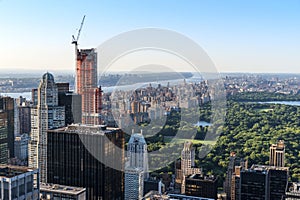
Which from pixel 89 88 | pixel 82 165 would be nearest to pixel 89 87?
pixel 89 88

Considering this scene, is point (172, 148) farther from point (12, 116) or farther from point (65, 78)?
point (12, 116)

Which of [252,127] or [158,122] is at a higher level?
[158,122]

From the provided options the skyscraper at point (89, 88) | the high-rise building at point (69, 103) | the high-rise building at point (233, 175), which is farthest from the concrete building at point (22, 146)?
the high-rise building at point (233, 175)

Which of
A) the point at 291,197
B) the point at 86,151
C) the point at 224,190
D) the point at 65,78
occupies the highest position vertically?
the point at 65,78

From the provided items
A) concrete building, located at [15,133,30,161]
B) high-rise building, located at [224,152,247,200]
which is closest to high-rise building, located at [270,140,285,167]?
high-rise building, located at [224,152,247,200]

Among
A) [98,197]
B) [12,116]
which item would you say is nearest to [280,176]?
[98,197]

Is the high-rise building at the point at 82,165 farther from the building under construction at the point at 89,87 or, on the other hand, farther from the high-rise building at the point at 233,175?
the high-rise building at the point at 233,175
